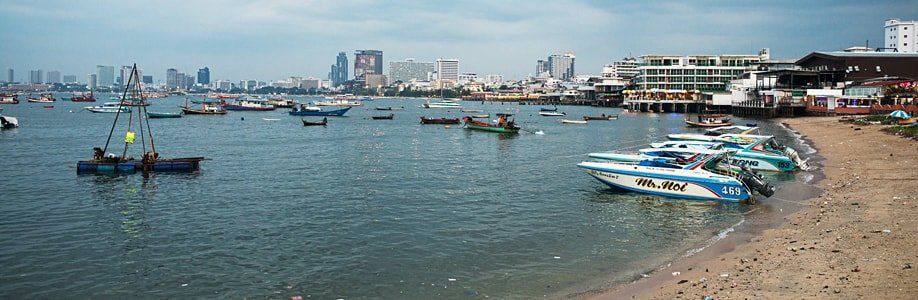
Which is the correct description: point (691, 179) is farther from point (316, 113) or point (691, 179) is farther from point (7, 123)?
point (316, 113)

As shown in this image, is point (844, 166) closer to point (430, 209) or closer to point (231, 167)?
point (430, 209)

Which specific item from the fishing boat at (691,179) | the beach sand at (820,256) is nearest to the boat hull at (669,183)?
the fishing boat at (691,179)

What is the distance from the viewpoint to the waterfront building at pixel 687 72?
142 m

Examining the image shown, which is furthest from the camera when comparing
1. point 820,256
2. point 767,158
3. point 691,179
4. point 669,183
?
point 767,158

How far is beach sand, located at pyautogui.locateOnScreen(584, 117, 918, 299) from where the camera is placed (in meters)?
12.5

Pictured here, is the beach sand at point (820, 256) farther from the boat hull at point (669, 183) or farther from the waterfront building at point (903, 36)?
the waterfront building at point (903, 36)

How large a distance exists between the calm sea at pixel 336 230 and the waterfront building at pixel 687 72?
107342 millimetres

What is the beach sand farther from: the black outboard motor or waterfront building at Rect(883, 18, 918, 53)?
waterfront building at Rect(883, 18, 918, 53)

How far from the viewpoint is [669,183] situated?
26188 millimetres

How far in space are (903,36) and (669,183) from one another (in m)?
137

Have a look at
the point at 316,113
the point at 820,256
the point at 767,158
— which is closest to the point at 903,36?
the point at 316,113

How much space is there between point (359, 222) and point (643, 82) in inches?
5040

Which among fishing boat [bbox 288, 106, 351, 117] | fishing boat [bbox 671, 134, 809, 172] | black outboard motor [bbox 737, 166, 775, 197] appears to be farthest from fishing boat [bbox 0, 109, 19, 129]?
black outboard motor [bbox 737, 166, 775, 197]

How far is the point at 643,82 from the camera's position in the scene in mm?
142750
